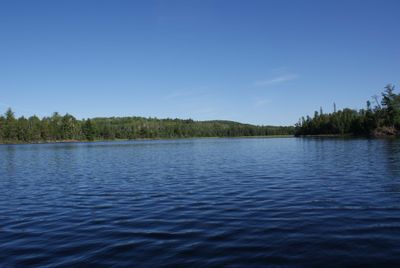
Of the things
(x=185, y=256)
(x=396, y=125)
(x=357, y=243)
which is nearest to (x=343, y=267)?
(x=357, y=243)

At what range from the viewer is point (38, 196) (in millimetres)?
25969

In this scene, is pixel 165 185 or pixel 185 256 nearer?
pixel 185 256

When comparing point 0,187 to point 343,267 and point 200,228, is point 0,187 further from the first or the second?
point 343,267

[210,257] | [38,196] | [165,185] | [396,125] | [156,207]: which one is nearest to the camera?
[210,257]

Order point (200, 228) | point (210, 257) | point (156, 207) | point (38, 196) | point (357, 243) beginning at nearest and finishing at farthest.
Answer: point (210, 257)
point (357, 243)
point (200, 228)
point (156, 207)
point (38, 196)

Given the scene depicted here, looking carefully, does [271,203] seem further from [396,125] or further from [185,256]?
[396,125]

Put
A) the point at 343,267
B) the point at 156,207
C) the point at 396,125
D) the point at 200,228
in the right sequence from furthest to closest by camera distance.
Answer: the point at 396,125, the point at 156,207, the point at 200,228, the point at 343,267

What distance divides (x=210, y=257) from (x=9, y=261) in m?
7.46

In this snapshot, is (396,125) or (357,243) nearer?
(357,243)

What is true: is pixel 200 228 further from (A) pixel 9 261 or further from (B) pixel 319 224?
(A) pixel 9 261

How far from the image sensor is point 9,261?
39.4 ft

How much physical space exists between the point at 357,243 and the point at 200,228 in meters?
6.81

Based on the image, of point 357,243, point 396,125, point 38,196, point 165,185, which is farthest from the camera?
point 396,125

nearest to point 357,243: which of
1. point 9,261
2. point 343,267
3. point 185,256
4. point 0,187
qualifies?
point 343,267
